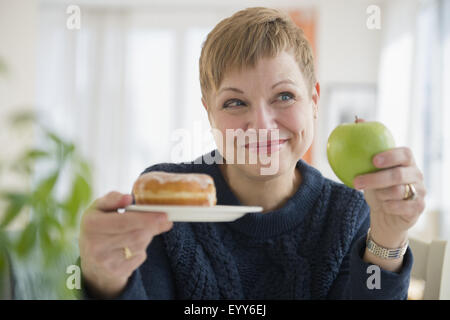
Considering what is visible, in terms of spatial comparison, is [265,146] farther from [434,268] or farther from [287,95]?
[434,268]

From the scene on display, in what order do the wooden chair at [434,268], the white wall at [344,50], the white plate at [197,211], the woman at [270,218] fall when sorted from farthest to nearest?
1. the white wall at [344,50]
2. the wooden chair at [434,268]
3. the woman at [270,218]
4. the white plate at [197,211]

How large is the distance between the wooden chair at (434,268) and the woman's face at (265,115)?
0.51 m

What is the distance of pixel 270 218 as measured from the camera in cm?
104

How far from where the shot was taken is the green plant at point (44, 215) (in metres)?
0.47

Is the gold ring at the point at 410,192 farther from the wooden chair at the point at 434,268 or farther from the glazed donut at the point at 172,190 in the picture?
the wooden chair at the point at 434,268

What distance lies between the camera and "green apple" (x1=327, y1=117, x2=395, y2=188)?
0.77 meters

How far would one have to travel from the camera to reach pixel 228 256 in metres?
1.03

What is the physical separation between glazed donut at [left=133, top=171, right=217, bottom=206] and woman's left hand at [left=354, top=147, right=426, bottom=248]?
282 millimetres

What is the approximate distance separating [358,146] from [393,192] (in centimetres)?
11

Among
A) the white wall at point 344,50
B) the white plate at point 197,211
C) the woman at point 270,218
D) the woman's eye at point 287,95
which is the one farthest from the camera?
the white wall at point 344,50

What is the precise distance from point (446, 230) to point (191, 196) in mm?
3175

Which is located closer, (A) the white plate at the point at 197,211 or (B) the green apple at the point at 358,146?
(A) the white plate at the point at 197,211

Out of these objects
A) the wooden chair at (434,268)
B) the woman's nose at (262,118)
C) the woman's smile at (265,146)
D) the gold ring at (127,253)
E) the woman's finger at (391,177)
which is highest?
the woman's nose at (262,118)

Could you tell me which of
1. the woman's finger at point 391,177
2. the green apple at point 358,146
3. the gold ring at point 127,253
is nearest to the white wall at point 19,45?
the gold ring at point 127,253
